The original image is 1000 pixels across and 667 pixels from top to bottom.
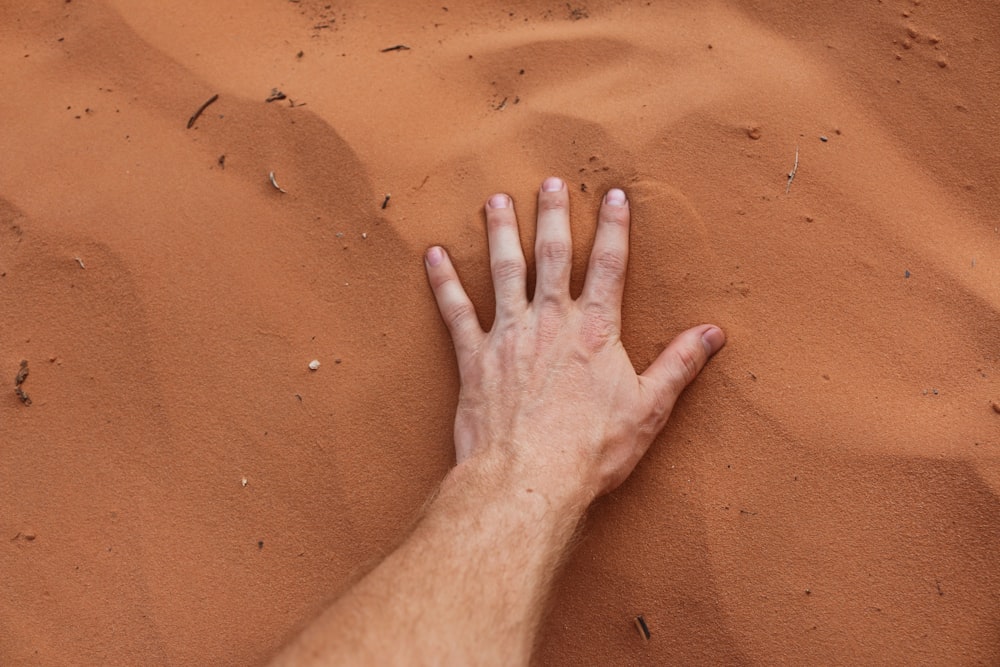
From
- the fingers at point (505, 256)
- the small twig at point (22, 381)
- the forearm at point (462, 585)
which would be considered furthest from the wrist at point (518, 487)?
the small twig at point (22, 381)

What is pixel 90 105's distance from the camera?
6.14ft

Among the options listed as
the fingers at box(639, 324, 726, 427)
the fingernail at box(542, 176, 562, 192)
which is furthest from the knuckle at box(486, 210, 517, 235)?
the fingers at box(639, 324, 726, 427)

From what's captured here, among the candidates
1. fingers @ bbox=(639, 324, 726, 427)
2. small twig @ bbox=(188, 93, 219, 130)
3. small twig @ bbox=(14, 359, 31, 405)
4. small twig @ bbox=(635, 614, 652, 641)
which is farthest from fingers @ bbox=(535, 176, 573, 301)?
small twig @ bbox=(14, 359, 31, 405)

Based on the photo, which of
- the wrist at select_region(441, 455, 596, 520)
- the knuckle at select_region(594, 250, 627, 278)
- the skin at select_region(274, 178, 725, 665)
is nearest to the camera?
the skin at select_region(274, 178, 725, 665)

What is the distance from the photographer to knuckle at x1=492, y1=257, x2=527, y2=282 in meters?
1.73

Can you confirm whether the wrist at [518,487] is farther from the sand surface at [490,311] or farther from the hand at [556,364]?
the sand surface at [490,311]

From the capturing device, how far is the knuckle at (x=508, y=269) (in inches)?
68.1

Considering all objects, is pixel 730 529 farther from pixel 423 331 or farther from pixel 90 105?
pixel 90 105

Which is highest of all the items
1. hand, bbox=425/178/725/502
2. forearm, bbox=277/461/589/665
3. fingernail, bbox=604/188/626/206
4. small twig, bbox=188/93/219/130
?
small twig, bbox=188/93/219/130

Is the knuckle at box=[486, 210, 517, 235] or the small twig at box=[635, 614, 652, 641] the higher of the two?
the knuckle at box=[486, 210, 517, 235]

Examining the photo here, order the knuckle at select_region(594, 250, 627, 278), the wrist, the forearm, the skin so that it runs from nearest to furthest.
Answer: the forearm → the skin → the wrist → the knuckle at select_region(594, 250, 627, 278)

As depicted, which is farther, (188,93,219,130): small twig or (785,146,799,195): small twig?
(188,93,219,130): small twig

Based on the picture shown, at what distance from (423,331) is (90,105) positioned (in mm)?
1075

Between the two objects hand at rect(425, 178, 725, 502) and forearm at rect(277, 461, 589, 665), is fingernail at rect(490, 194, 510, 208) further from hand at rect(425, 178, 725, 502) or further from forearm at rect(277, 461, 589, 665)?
forearm at rect(277, 461, 589, 665)
